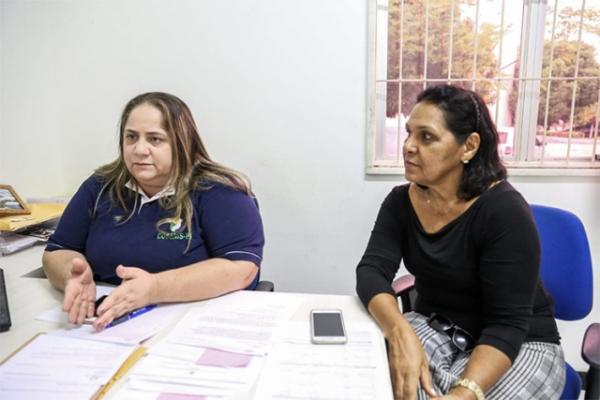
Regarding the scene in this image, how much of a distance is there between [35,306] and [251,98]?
1.25 metres

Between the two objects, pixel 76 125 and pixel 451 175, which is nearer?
pixel 451 175

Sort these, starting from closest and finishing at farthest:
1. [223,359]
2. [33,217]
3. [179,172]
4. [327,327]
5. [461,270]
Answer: [223,359]
[327,327]
[461,270]
[179,172]
[33,217]

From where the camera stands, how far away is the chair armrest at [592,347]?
41.8 inches

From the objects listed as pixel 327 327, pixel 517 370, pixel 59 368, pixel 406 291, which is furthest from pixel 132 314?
pixel 517 370

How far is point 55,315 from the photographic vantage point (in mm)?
1099

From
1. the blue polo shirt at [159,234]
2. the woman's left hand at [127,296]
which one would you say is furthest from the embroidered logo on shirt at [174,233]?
the woman's left hand at [127,296]

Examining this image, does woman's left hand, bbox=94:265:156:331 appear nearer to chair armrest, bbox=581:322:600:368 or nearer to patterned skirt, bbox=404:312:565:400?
patterned skirt, bbox=404:312:565:400

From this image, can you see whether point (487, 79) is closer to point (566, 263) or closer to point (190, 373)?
point (566, 263)

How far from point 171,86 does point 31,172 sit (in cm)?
93

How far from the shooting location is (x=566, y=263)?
52.2 inches

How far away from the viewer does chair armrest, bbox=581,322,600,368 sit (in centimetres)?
106

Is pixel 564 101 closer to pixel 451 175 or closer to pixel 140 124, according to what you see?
pixel 451 175

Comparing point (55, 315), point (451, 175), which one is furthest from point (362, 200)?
point (55, 315)

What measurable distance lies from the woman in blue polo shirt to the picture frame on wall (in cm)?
64
